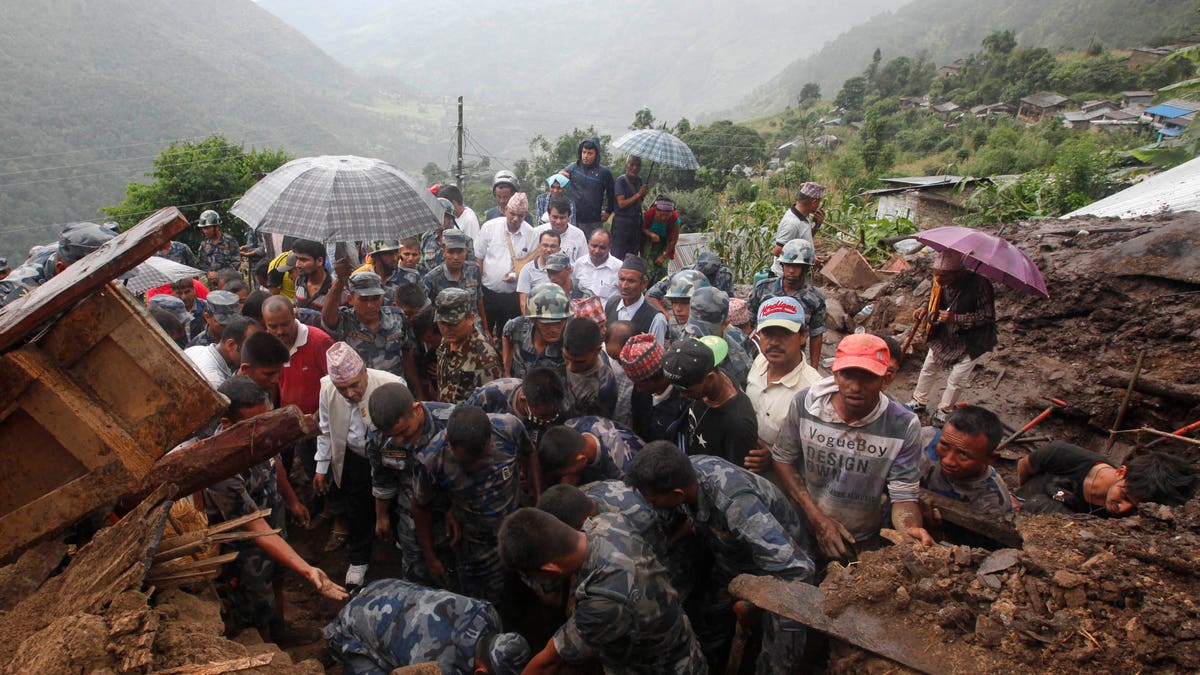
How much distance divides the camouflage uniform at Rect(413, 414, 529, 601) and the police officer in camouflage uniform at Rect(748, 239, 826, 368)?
8.83 feet

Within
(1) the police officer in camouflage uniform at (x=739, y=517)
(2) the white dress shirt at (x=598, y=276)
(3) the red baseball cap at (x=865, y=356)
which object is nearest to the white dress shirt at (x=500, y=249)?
(2) the white dress shirt at (x=598, y=276)

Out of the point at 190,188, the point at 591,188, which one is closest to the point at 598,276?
the point at 591,188

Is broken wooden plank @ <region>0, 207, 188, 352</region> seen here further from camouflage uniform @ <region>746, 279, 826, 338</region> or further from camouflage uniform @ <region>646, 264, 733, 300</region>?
camouflage uniform @ <region>646, 264, 733, 300</region>

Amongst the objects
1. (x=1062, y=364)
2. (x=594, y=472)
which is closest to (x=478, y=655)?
(x=594, y=472)

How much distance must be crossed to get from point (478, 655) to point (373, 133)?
121100mm

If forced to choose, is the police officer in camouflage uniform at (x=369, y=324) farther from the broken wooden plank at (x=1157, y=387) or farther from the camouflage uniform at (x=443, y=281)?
the broken wooden plank at (x=1157, y=387)

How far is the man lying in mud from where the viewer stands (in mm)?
2938

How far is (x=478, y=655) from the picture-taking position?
110 inches

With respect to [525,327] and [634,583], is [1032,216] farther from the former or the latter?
[634,583]

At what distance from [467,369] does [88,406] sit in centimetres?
246

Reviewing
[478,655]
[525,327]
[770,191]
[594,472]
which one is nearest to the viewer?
[478,655]

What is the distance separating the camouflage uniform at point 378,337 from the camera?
15.9 ft

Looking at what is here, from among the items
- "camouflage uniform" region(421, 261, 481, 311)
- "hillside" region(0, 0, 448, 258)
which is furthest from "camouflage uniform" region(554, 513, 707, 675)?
"hillside" region(0, 0, 448, 258)

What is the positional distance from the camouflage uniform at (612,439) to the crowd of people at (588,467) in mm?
19
